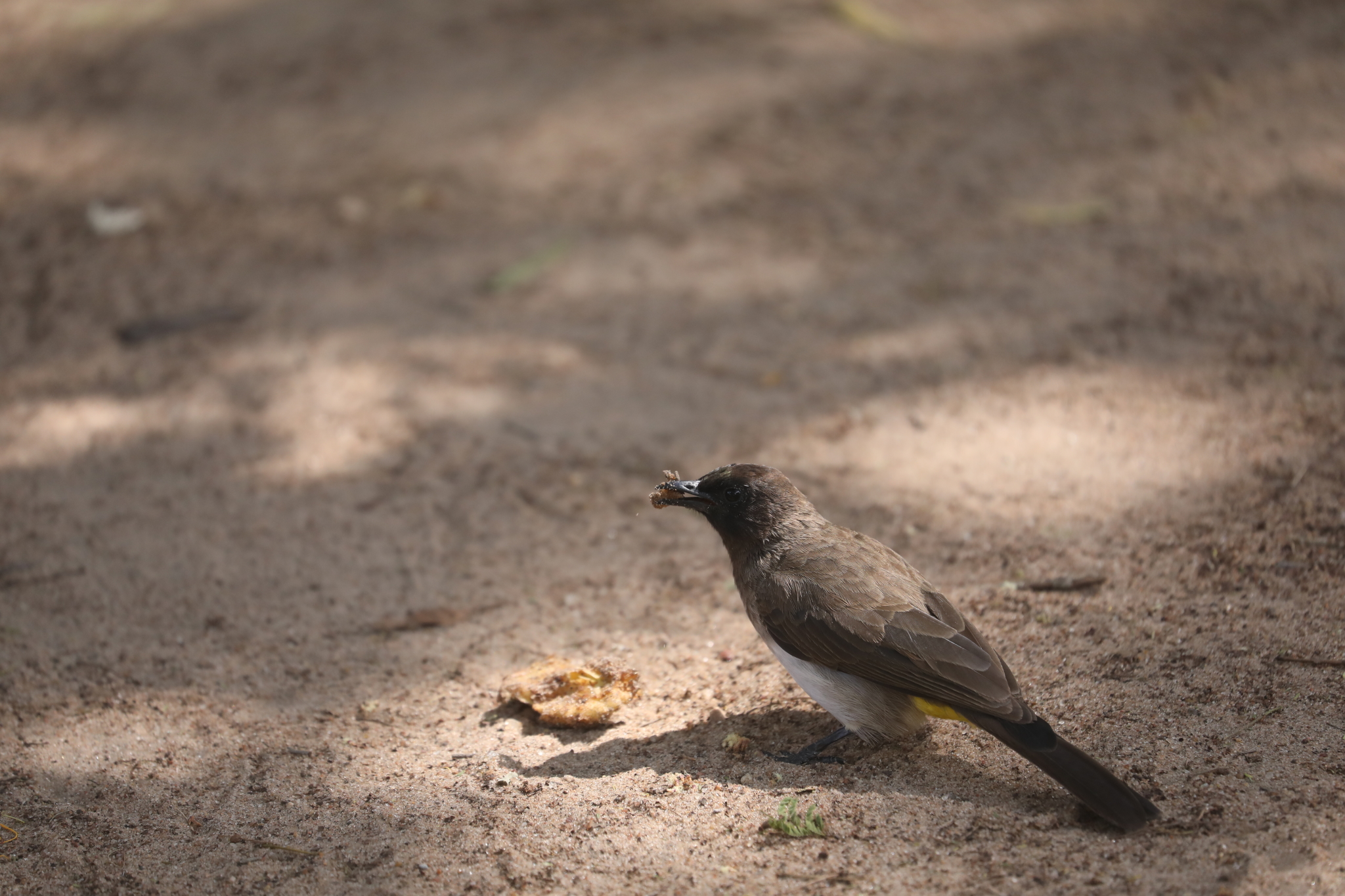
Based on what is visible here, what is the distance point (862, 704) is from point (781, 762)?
34 centimetres

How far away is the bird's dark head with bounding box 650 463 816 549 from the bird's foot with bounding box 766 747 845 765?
768mm

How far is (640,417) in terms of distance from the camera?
5.99 m

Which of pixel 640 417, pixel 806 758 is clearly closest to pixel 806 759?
pixel 806 758

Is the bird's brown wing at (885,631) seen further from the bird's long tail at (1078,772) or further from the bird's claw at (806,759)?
the bird's claw at (806,759)

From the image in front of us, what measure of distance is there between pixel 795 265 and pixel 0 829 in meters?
5.39

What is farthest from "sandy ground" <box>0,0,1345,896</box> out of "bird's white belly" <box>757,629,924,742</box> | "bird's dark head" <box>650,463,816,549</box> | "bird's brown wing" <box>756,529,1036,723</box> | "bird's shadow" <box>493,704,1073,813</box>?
"bird's dark head" <box>650,463,816,549</box>

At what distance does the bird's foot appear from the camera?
3607 mm

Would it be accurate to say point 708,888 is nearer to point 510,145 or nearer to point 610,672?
point 610,672

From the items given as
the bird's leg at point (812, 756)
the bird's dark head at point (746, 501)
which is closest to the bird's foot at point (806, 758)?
the bird's leg at point (812, 756)

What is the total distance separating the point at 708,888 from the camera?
9.98 ft

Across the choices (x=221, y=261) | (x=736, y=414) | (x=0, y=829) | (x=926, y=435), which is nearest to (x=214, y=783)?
(x=0, y=829)

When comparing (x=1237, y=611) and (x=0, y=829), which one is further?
(x=1237, y=611)

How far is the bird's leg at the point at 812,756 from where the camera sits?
142 inches

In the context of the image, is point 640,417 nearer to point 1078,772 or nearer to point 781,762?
point 781,762
